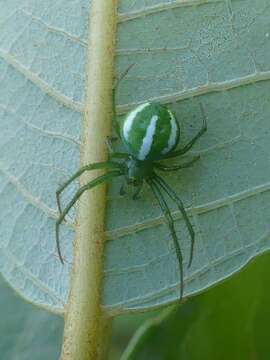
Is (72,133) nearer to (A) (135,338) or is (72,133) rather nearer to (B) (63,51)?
(B) (63,51)

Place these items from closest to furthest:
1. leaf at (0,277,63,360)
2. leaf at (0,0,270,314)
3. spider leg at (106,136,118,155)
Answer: leaf at (0,0,270,314) → spider leg at (106,136,118,155) → leaf at (0,277,63,360)

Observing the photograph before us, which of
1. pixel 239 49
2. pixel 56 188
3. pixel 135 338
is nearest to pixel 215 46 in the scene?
pixel 239 49

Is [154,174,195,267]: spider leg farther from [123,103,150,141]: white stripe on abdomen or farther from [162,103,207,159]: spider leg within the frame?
[123,103,150,141]: white stripe on abdomen

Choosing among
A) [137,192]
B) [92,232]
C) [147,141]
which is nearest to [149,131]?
[147,141]

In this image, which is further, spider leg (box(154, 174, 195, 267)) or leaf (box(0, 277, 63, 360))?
leaf (box(0, 277, 63, 360))

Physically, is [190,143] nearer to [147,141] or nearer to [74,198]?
[147,141]

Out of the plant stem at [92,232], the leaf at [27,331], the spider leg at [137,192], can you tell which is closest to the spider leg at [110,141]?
the plant stem at [92,232]

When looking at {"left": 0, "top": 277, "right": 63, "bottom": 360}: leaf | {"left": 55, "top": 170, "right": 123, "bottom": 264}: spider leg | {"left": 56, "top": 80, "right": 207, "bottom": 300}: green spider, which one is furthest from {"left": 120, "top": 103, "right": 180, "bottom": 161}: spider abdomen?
{"left": 0, "top": 277, "right": 63, "bottom": 360}: leaf
